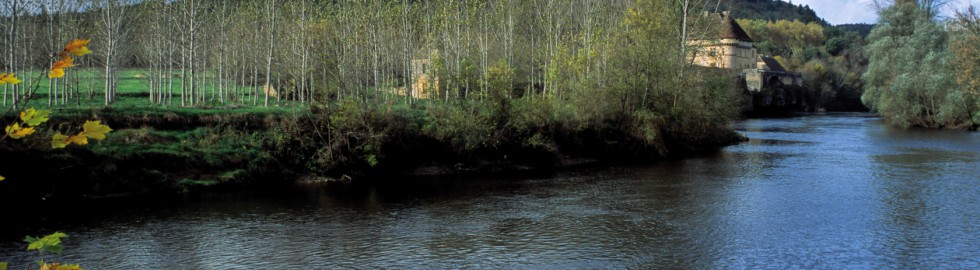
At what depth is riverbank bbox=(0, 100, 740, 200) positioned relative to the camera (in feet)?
99.1

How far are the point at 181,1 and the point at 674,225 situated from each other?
32569 mm

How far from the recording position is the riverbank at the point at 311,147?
1190 inches

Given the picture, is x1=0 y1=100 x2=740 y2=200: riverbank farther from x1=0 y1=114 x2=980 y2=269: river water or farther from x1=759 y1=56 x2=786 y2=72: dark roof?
x1=759 y1=56 x2=786 y2=72: dark roof

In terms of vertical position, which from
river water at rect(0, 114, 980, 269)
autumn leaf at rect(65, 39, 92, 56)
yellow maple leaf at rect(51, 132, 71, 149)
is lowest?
river water at rect(0, 114, 980, 269)

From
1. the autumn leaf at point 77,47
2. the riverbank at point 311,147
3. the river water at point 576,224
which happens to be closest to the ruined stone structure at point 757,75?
the riverbank at point 311,147

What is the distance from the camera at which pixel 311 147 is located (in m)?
36.9

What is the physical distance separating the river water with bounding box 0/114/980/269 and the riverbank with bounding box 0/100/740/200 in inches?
101

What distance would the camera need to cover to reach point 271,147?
1428 inches

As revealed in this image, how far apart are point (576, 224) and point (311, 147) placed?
16.3m

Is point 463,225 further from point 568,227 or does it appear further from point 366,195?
point 366,195

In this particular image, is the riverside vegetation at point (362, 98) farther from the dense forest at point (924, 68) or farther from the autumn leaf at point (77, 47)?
the autumn leaf at point (77, 47)

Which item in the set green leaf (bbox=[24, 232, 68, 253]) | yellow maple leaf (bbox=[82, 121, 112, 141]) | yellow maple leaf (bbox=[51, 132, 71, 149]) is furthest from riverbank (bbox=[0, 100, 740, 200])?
yellow maple leaf (bbox=[82, 121, 112, 141])

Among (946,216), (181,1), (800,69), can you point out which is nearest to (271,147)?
(181,1)

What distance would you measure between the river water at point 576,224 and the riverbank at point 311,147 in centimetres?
256
